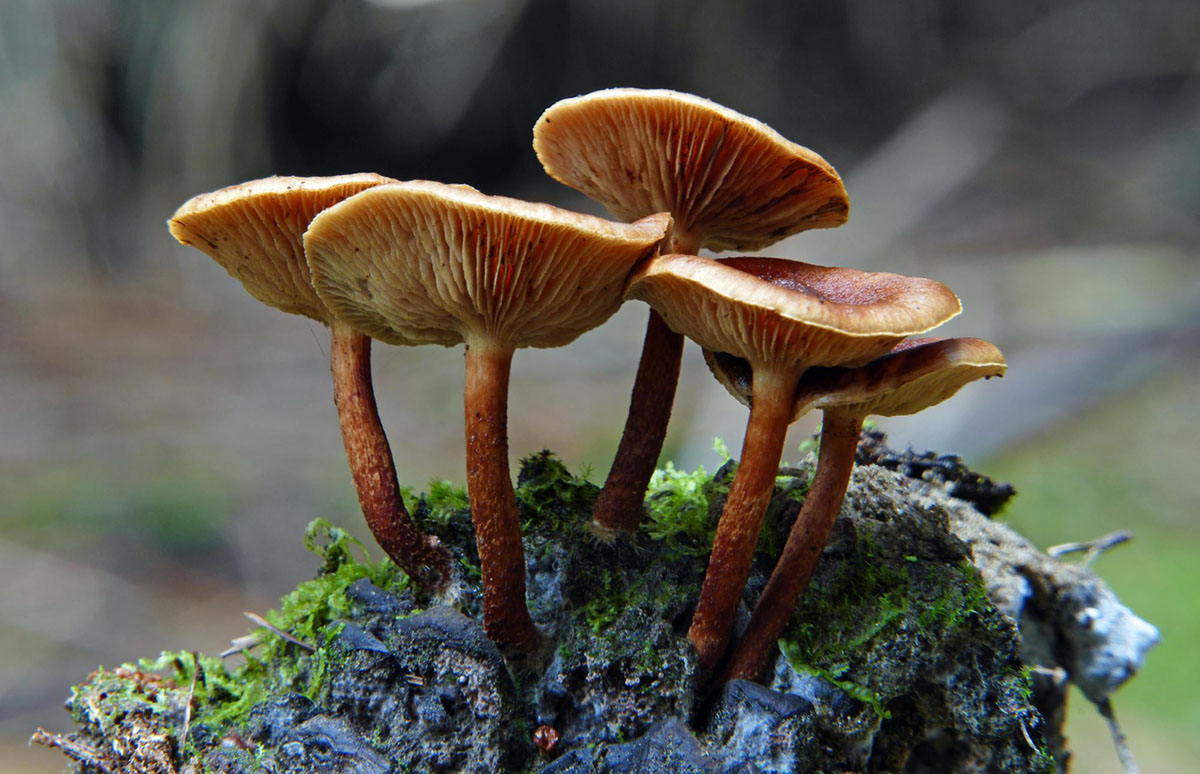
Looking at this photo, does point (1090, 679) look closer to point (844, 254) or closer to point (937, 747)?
point (937, 747)

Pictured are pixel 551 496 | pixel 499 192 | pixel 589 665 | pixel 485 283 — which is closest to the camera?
pixel 485 283

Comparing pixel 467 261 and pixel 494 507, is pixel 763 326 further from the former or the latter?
pixel 494 507

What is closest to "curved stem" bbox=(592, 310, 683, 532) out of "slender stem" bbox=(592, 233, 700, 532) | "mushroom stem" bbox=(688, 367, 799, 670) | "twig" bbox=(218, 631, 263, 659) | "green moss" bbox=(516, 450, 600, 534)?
"slender stem" bbox=(592, 233, 700, 532)

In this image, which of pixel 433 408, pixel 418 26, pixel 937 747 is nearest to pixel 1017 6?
pixel 418 26

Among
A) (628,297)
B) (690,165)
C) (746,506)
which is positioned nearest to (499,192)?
(690,165)

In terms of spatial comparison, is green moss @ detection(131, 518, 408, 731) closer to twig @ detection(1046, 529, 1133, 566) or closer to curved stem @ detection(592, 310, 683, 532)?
curved stem @ detection(592, 310, 683, 532)

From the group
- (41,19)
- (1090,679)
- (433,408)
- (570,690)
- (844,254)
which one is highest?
(844,254)
